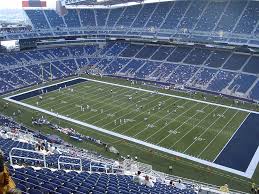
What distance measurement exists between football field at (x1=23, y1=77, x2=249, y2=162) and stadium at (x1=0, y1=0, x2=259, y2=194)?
0.14 m

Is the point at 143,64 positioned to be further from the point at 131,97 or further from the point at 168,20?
the point at 131,97

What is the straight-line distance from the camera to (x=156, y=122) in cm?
3962

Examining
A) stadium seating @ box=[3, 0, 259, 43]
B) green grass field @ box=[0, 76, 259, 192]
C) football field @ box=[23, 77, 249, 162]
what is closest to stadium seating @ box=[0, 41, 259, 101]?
stadium seating @ box=[3, 0, 259, 43]

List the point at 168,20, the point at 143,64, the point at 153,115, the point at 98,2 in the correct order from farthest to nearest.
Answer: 1. the point at 98,2
2. the point at 168,20
3. the point at 143,64
4. the point at 153,115

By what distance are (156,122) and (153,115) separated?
2.33m

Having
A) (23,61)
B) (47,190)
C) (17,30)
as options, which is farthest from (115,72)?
(47,190)

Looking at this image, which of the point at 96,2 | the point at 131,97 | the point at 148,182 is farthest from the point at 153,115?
the point at 96,2

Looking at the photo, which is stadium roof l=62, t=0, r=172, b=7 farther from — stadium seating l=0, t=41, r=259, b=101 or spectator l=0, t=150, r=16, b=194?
spectator l=0, t=150, r=16, b=194

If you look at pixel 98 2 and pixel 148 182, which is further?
pixel 98 2

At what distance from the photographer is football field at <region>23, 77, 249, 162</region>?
114ft

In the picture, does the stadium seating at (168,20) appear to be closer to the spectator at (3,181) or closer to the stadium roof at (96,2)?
the stadium roof at (96,2)

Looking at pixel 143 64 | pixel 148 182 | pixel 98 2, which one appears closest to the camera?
pixel 148 182

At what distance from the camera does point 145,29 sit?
70312 mm

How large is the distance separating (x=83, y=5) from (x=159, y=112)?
4494 centimetres
